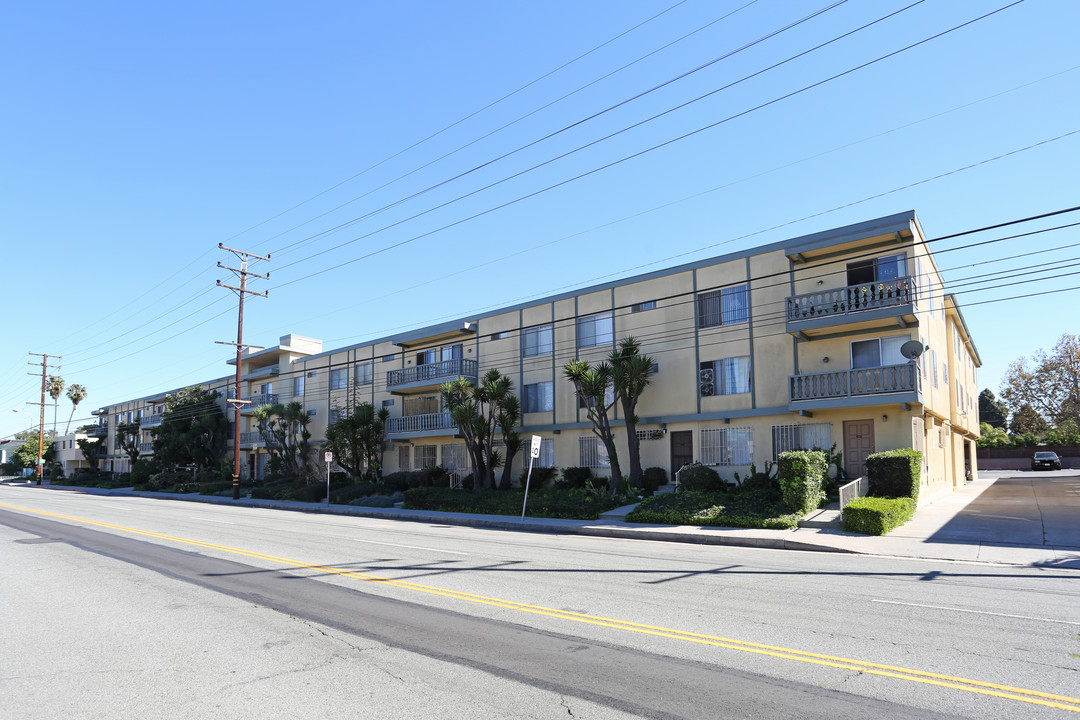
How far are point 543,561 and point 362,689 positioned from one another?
786 centimetres

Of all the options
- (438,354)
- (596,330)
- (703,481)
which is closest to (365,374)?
(438,354)

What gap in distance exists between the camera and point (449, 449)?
36875mm

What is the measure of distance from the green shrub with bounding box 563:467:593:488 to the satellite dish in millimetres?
13021

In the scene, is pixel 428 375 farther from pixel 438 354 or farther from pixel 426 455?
pixel 426 455

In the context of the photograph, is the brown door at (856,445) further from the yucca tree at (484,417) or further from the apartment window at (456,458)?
the apartment window at (456,458)

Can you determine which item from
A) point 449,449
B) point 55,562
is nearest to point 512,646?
point 55,562

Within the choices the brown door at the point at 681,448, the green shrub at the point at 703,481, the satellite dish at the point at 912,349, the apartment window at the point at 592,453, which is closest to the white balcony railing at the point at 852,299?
the satellite dish at the point at 912,349

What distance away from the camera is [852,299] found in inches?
888

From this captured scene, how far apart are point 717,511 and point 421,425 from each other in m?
20.1

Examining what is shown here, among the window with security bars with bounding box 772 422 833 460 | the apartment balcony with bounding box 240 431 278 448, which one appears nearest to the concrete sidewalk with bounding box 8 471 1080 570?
the window with security bars with bounding box 772 422 833 460

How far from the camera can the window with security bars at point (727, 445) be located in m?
25.6

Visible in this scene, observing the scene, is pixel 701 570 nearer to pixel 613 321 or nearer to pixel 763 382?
pixel 763 382

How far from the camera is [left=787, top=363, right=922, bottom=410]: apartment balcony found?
21266mm

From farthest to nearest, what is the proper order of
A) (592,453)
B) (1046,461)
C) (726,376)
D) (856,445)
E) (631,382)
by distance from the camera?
(1046,461) → (592,453) → (726,376) → (631,382) → (856,445)
